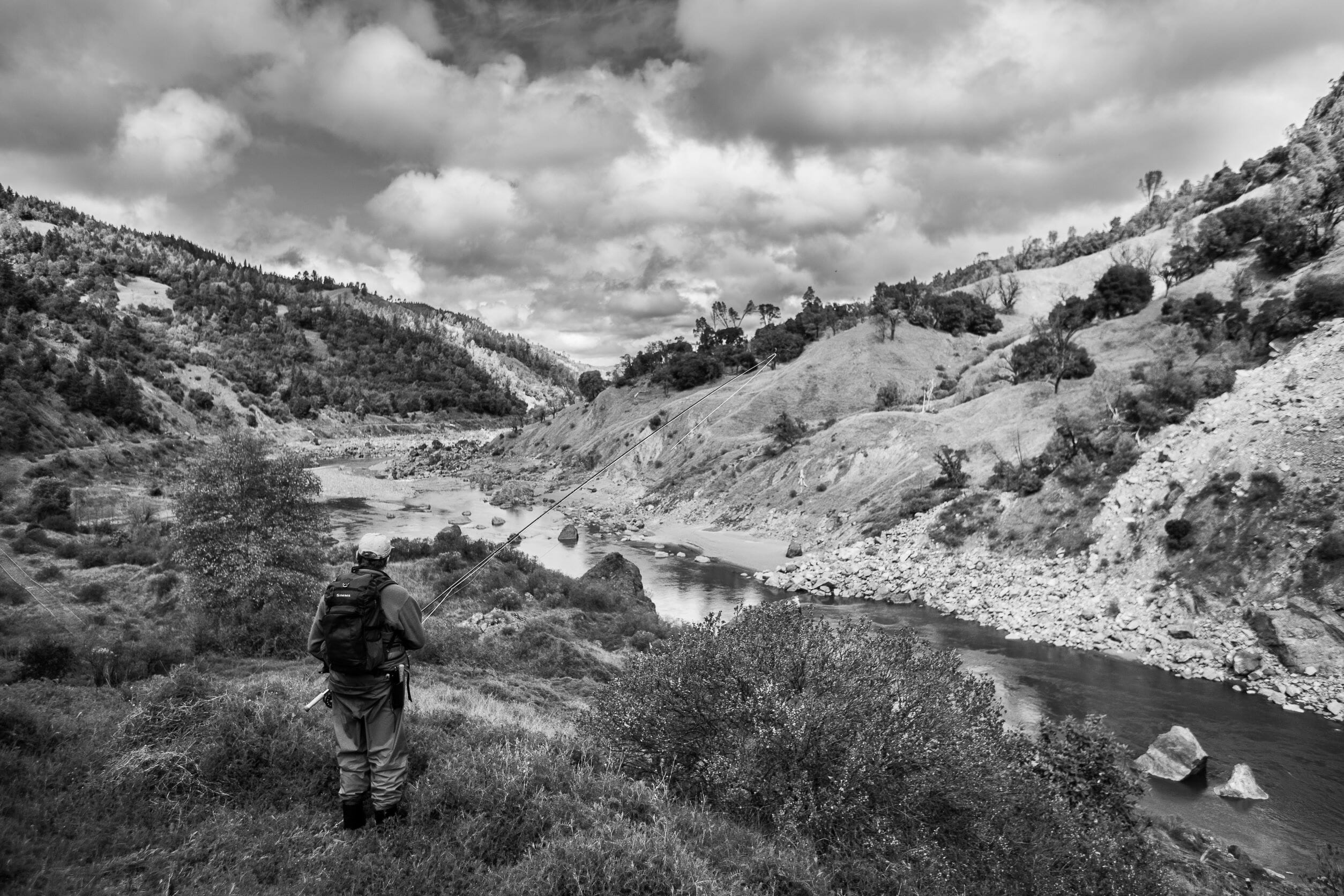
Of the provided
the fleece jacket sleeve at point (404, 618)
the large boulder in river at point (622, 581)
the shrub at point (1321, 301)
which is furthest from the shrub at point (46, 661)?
the shrub at point (1321, 301)

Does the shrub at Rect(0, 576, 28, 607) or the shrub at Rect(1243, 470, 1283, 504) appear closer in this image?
the shrub at Rect(0, 576, 28, 607)

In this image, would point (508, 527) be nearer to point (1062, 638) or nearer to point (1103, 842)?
point (1062, 638)

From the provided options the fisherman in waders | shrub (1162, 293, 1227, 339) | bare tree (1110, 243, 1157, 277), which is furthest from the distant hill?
bare tree (1110, 243, 1157, 277)

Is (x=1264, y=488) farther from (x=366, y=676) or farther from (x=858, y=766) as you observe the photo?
(x=366, y=676)

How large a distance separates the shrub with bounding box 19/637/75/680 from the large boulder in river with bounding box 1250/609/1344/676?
28.0 metres

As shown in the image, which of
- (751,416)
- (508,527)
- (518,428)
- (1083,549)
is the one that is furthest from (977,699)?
(518,428)

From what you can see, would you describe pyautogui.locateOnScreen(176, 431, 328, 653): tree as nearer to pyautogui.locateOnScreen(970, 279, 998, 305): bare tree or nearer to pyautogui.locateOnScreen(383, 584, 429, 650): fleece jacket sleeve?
pyautogui.locateOnScreen(383, 584, 429, 650): fleece jacket sleeve

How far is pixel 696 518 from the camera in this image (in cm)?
4841

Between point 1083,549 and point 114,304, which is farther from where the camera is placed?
point 114,304

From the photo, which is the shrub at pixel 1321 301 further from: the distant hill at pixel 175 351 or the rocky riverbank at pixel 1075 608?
the distant hill at pixel 175 351

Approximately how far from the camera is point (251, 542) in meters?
17.5

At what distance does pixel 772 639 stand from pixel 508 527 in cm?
4173

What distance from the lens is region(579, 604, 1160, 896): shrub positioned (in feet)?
20.7

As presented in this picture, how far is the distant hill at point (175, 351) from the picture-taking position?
165 ft
